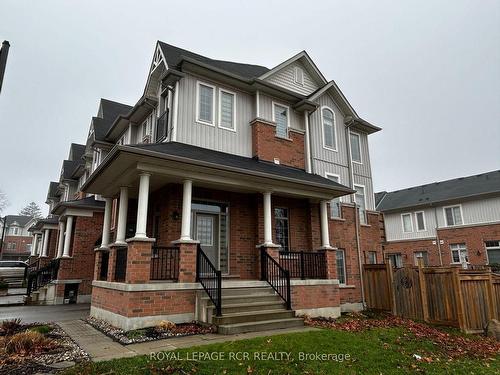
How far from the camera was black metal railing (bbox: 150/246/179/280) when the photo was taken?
8.46 metres

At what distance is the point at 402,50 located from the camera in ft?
80.3

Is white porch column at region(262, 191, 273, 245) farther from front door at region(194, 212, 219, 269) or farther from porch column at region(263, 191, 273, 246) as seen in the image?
front door at region(194, 212, 219, 269)

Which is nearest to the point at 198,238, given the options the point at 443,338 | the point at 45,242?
the point at 443,338

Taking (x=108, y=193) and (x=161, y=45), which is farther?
(x=161, y=45)

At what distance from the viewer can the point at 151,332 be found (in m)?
6.93

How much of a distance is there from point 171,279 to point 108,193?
436 centimetres

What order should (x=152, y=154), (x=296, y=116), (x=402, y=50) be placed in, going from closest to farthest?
(x=152, y=154), (x=296, y=116), (x=402, y=50)

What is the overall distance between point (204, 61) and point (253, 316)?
9.48 meters

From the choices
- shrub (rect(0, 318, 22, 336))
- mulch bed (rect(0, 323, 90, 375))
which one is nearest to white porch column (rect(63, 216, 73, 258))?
shrub (rect(0, 318, 22, 336))

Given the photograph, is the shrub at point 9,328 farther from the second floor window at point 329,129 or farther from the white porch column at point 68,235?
the second floor window at point 329,129

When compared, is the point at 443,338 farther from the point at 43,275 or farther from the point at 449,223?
the point at 449,223

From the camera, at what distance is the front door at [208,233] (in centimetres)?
1026

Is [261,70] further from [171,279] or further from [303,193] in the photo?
[171,279]

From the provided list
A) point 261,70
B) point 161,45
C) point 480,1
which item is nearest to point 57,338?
point 161,45
